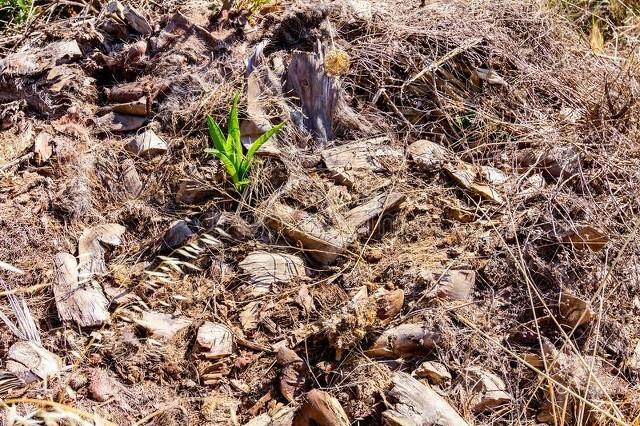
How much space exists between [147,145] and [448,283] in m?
1.35

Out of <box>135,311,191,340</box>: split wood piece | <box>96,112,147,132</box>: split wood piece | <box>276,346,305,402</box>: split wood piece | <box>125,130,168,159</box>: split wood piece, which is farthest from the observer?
<box>96,112,147,132</box>: split wood piece

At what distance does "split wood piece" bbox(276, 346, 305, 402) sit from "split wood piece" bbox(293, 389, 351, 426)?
0.07m

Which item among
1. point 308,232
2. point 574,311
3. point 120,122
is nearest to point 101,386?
point 308,232

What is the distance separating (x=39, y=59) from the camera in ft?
9.17

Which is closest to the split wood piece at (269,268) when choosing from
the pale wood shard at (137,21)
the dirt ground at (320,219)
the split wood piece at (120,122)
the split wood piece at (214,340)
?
the dirt ground at (320,219)

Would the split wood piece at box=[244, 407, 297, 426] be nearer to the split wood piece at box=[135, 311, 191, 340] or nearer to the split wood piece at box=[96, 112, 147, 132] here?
the split wood piece at box=[135, 311, 191, 340]

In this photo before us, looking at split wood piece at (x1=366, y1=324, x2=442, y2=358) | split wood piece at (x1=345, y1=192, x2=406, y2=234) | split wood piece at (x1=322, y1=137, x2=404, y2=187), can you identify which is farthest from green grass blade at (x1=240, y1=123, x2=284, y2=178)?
split wood piece at (x1=366, y1=324, x2=442, y2=358)

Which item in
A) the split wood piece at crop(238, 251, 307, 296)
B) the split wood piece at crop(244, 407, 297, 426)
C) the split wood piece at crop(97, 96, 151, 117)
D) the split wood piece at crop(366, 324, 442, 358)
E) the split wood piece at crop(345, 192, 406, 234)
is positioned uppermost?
the split wood piece at crop(97, 96, 151, 117)

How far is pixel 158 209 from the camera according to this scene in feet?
7.79

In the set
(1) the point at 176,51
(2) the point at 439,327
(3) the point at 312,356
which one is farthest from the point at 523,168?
(1) the point at 176,51

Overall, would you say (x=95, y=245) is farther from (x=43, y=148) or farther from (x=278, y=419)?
(x=278, y=419)

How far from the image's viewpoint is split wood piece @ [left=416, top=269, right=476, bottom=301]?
208 centimetres

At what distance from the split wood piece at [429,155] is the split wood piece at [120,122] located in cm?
118

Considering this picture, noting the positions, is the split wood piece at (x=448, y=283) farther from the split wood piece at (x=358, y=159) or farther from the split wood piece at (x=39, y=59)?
the split wood piece at (x=39, y=59)
